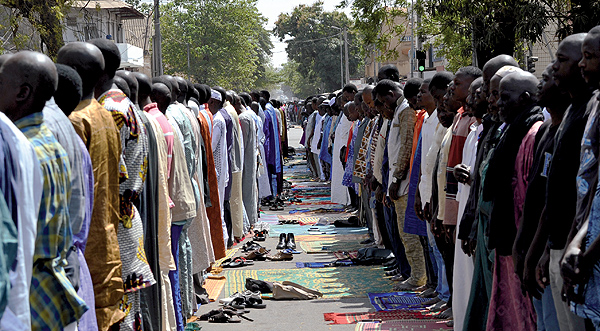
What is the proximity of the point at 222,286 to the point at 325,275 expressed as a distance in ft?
4.08

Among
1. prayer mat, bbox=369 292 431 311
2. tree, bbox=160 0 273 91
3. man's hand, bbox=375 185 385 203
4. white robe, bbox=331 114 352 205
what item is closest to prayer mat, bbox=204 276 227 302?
prayer mat, bbox=369 292 431 311

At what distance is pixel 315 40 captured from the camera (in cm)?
6531

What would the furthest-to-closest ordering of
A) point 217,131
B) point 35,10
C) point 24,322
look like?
point 35,10, point 217,131, point 24,322

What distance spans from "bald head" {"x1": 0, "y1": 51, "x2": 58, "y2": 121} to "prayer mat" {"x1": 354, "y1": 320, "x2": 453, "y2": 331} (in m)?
4.04

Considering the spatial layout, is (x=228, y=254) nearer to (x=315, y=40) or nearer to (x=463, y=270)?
(x=463, y=270)

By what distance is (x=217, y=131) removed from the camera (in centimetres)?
953

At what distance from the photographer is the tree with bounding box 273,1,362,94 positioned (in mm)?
65125

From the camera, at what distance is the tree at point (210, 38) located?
152ft

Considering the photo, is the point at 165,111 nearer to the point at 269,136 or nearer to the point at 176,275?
the point at 176,275

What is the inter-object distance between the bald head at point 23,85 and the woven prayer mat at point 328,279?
505 cm

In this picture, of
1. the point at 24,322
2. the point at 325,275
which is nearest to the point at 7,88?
the point at 24,322

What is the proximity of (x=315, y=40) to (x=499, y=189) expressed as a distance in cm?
6174

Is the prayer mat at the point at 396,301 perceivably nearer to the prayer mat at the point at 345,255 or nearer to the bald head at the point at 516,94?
the prayer mat at the point at 345,255

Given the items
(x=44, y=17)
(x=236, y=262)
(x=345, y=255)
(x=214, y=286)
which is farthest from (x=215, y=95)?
(x=44, y=17)
